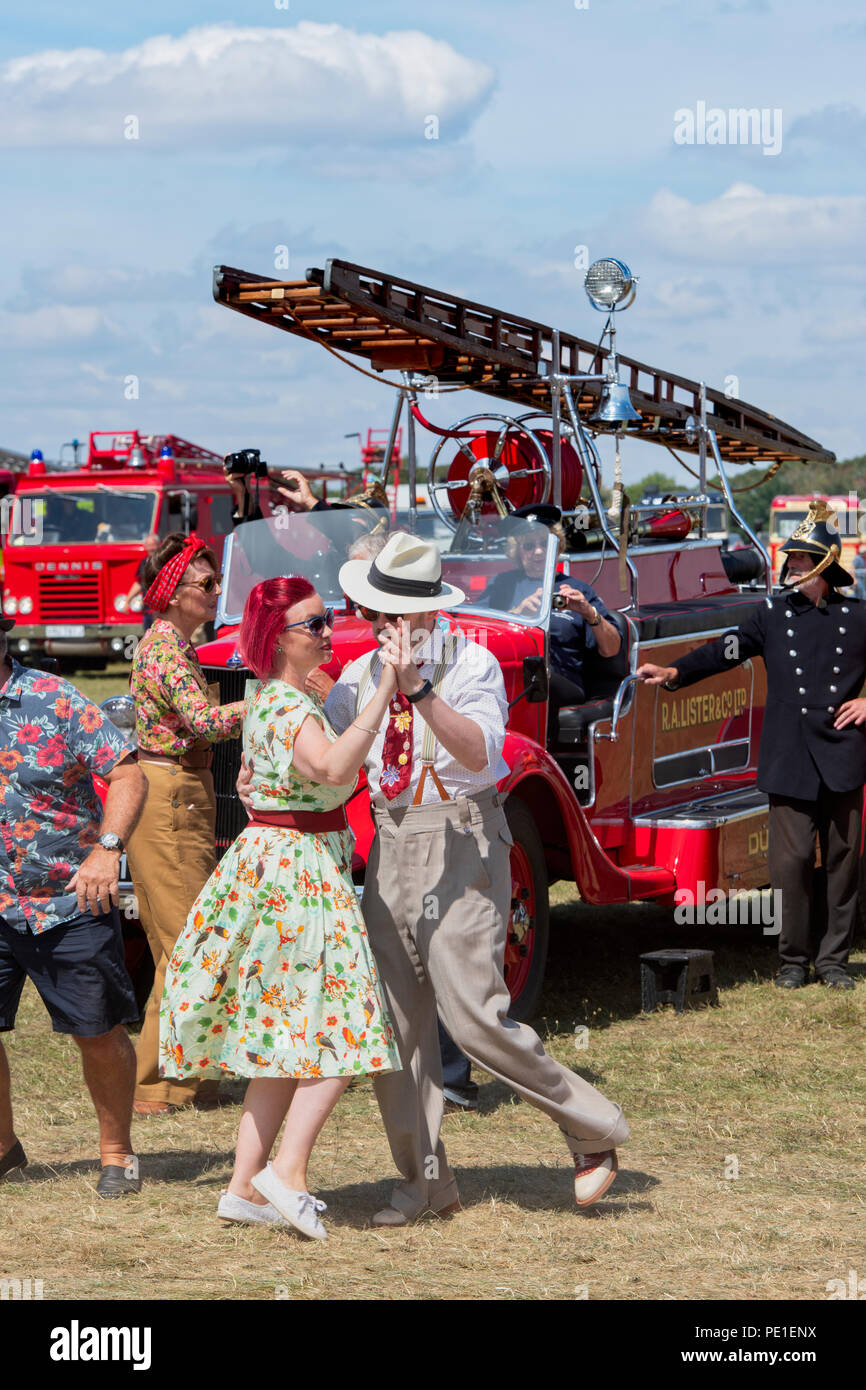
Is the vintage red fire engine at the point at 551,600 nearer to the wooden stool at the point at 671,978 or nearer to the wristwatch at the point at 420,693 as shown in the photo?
the wooden stool at the point at 671,978

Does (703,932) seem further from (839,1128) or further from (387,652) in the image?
(387,652)

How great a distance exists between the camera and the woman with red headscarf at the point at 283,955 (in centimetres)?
451

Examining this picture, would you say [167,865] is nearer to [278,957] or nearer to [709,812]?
[278,957]

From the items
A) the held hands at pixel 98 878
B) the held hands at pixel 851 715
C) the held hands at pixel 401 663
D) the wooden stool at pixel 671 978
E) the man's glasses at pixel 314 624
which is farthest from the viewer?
the held hands at pixel 851 715

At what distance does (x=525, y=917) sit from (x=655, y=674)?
1367 mm

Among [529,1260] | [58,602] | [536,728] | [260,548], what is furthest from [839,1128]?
[58,602]

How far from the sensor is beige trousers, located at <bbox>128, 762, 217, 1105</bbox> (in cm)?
607

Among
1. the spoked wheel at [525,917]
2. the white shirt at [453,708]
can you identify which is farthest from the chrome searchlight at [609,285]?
the white shirt at [453,708]

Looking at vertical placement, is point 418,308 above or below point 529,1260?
above

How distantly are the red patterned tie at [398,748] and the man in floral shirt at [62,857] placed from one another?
74cm

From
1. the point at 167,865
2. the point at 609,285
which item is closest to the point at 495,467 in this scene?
the point at 609,285

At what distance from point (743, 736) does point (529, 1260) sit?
195 inches

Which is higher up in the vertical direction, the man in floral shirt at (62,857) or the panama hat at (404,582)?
the panama hat at (404,582)

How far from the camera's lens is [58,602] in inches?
947
